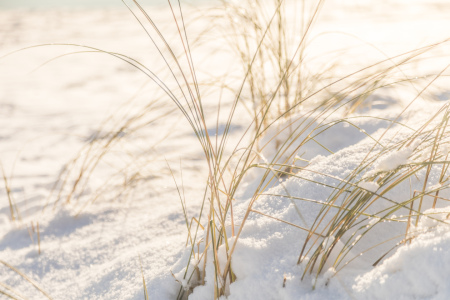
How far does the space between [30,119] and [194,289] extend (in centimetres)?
244

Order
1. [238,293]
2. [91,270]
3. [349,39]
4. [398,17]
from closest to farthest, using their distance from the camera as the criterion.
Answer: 1. [238,293]
2. [91,270]
3. [349,39]
4. [398,17]

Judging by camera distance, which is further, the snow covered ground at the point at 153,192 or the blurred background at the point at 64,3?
the blurred background at the point at 64,3

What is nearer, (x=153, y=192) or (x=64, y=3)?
(x=153, y=192)

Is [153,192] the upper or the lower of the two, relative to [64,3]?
lower

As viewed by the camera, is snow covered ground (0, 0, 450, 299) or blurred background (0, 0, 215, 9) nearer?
snow covered ground (0, 0, 450, 299)

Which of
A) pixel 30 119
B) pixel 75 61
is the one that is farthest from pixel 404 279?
pixel 75 61

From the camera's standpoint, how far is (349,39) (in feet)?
14.4

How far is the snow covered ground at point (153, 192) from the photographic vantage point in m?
1.00

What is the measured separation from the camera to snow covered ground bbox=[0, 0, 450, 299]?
1.00 m

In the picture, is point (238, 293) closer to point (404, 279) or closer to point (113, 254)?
point (404, 279)

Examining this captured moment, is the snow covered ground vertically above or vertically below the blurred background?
below

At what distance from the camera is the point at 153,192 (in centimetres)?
208

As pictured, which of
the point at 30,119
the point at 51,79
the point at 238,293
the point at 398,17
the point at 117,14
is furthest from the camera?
the point at 117,14

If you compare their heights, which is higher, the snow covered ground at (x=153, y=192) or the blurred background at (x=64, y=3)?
the blurred background at (x=64, y=3)
